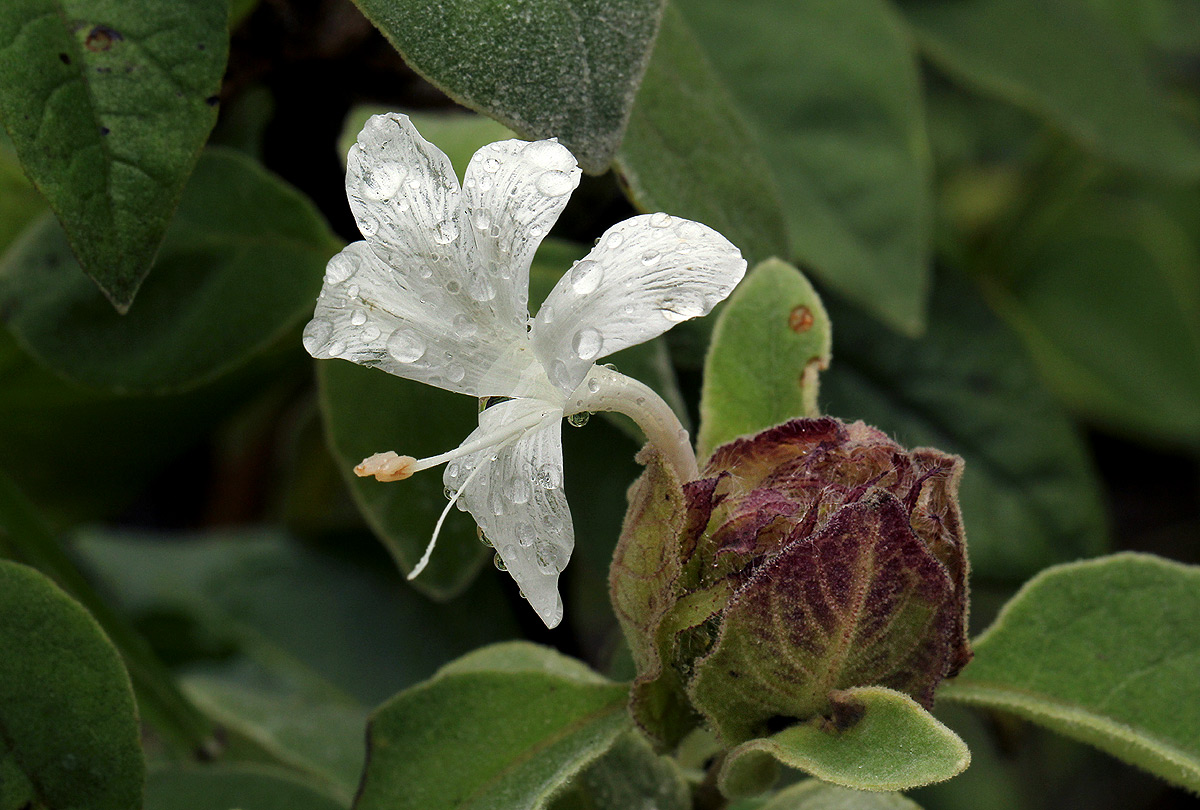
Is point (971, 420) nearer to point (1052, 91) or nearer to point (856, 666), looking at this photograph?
point (1052, 91)

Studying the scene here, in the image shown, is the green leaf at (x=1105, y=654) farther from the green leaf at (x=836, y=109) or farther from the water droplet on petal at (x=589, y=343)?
the green leaf at (x=836, y=109)

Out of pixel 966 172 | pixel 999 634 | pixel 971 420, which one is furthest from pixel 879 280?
pixel 966 172

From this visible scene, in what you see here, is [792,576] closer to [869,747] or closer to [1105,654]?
[869,747]

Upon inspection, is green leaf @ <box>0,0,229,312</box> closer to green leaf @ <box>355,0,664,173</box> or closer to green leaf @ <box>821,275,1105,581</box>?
green leaf @ <box>355,0,664,173</box>

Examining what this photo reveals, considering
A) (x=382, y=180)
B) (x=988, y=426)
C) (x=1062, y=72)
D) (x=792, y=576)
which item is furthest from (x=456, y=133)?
(x=1062, y=72)

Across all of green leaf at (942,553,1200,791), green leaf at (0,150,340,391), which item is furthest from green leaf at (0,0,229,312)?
green leaf at (942,553,1200,791)
